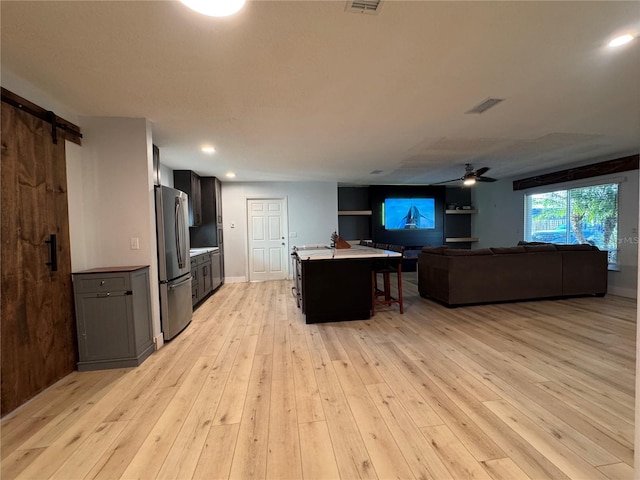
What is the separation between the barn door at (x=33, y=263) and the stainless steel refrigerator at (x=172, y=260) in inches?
30.7

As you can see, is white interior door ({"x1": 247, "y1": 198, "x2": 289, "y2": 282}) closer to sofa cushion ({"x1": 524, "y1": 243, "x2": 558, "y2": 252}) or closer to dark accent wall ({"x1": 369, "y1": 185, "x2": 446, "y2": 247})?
dark accent wall ({"x1": 369, "y1": 185, "x2": 446, "y2": 247})

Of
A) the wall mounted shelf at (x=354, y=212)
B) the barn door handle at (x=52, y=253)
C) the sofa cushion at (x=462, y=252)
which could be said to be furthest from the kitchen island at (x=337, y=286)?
the wall mounted shelf at (x=354, y=212)

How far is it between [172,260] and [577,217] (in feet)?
24.6

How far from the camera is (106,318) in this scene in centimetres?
262

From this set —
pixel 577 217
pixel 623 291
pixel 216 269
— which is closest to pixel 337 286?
pixel 216 269

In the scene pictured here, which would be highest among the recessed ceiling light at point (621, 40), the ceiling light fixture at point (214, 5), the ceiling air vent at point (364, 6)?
the recessed ceiling light at point (621, 40)

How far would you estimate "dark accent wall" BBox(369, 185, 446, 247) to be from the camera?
309 inches

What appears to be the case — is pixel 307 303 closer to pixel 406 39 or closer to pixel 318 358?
pixel 318 358

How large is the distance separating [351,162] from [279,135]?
1.87m

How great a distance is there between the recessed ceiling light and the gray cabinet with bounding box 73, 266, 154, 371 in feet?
13.5

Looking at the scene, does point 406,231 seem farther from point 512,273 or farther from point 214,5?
point 214,5

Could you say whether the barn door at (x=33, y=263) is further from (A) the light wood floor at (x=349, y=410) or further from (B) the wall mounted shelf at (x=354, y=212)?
(B) the wall mounted shelf at (x=354, y=212)

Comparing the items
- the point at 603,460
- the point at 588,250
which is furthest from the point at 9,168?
the point at 588,250

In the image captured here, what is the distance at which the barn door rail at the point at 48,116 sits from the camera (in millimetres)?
2041
